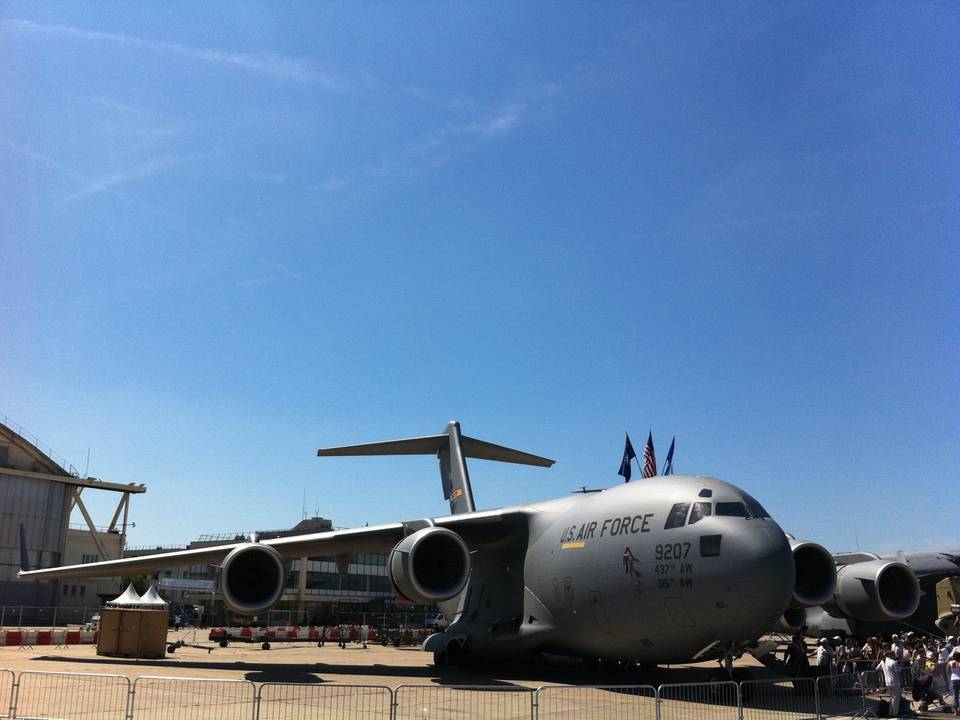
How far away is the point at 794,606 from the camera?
14.6 meters

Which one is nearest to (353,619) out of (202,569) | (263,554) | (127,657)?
(202,569)

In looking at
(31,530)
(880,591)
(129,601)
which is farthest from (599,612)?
(31,530)

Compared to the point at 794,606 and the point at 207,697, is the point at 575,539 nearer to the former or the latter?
the point at 794,606

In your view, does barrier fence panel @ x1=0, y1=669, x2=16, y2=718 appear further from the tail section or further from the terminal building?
the terminal building

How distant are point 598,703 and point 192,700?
232 inches

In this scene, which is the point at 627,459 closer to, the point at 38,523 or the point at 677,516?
the point at 677,516

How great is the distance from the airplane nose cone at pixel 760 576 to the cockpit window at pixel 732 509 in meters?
0.44

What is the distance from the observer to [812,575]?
48.4 feet

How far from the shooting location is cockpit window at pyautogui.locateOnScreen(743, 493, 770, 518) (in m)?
13.2

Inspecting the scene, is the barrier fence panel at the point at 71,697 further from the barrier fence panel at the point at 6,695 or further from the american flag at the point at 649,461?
the american flag at the point at 649,461

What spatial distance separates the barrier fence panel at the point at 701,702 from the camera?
11305 mm

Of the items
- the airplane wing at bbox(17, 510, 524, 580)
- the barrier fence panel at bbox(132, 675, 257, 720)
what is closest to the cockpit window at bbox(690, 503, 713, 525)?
the airplane wing at bbox(17, 510, 524, 580)

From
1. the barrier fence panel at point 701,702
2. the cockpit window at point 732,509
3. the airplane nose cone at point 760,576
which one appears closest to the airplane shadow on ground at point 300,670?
the barrier fence panel at point 701,702

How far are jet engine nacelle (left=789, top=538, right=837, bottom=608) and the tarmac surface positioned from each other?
1934 millimetres
